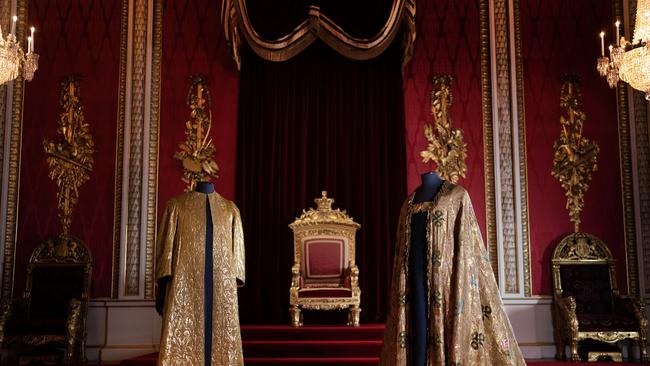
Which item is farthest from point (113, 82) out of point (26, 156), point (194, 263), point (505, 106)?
point (505, 106)

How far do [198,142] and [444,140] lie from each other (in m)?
2.80

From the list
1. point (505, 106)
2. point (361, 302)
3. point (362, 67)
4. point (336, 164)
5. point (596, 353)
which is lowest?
point (596, 353)

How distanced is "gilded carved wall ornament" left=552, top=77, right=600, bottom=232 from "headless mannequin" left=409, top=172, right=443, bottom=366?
4044 mm

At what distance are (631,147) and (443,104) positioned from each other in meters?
2.17

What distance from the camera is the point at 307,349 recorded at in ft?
21.6

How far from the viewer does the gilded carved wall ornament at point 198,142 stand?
26.2ft

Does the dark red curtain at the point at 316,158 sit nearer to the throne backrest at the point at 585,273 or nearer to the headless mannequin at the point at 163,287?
the throne backrest at the point at 585,273

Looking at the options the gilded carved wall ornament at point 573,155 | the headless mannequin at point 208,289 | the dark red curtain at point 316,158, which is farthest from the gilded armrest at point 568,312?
the headless mannequin at point 208,289

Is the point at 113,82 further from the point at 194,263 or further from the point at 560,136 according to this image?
the point at 560,136

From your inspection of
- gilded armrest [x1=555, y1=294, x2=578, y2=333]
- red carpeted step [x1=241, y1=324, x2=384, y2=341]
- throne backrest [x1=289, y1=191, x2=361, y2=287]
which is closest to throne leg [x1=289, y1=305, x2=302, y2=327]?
red carpeted step [x1=241, y1=324, x2=384, y2=341]

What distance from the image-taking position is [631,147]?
8.08 meters

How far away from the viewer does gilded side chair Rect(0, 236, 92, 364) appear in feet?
22.7

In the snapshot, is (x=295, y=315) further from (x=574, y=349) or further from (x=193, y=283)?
(x=574, y=349)

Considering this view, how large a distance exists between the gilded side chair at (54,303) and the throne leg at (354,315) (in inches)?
106
